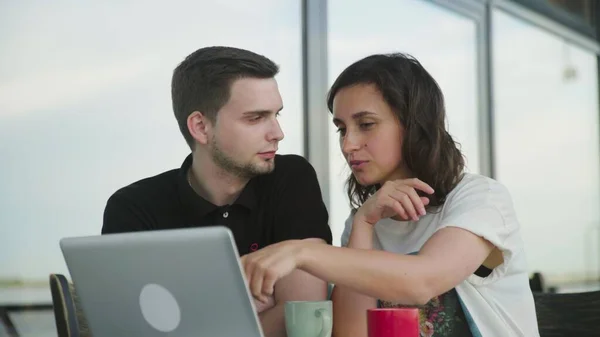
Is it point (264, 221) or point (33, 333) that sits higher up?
point (264, 221)

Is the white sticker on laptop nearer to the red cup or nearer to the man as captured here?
the red cup

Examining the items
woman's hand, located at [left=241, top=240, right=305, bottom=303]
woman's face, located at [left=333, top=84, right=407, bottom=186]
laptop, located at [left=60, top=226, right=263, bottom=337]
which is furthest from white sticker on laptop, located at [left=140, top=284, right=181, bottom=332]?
woman's face, located at [left=333, top=84, right=407, bottom=186]

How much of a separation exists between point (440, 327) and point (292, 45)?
2.35 metres

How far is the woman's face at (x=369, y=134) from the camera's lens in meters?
2.00

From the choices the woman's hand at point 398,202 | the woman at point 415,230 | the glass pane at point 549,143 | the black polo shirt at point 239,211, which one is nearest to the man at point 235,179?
the black polo shirt at point 239,211

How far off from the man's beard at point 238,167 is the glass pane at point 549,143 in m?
3.57

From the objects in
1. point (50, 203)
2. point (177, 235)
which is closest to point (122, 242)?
point (177, 235)

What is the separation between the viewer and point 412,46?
15.5ft

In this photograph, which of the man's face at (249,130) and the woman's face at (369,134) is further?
the man's face at (249,130)

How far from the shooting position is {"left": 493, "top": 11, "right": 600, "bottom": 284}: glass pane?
18.5 feet

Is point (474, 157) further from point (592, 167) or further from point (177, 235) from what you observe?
point (177, 235)

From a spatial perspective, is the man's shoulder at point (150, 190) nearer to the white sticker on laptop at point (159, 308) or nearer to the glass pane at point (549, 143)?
the white sticker on laptop at point (159, 308)

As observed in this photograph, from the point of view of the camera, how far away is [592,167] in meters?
6.27

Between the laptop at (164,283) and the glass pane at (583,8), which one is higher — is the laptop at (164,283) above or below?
below
